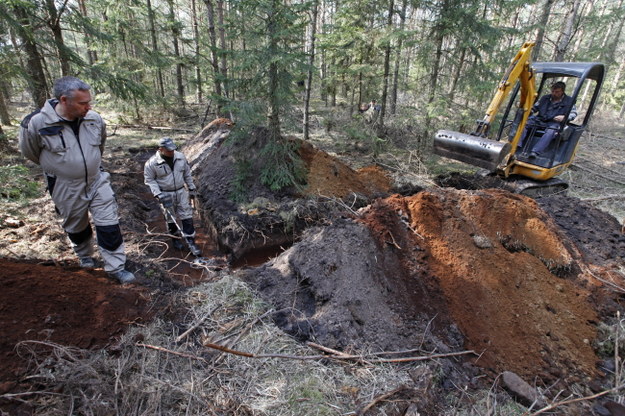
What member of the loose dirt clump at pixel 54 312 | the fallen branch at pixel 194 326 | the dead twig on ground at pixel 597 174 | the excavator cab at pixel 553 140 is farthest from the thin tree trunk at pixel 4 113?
the dead twig on ground at pixel 597 174

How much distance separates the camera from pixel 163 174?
525 cm

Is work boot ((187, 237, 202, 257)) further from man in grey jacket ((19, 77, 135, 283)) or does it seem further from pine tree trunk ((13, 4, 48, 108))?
pine tree trunk ((13, 4, 48, 108))

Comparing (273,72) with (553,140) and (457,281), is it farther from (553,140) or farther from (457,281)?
(553,140)

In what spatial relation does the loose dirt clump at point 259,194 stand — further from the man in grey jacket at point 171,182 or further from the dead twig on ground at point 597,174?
the dead twig on ground at point 597,174

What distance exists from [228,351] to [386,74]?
10273 mm

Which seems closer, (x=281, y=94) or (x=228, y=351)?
(x=228, y=351)

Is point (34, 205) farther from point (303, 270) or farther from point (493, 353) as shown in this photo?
point (493, 353)

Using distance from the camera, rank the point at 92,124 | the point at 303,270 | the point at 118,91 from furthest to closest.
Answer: the point at 118,91 < the point at 303,270 < the point at 92,124

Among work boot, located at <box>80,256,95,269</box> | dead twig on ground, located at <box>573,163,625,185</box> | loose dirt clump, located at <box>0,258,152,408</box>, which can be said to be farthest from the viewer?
dead twig on ground, located at <box>573,163,625,185</box>

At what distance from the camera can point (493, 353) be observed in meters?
3.37

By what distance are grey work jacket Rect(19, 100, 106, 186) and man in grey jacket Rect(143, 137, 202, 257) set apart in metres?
1.69

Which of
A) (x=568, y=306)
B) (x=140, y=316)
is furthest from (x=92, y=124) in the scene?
(x=568, y=306)

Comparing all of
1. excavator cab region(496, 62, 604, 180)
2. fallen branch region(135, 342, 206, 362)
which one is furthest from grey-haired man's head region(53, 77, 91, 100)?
excavator cab region(496, 62, 604, 180)

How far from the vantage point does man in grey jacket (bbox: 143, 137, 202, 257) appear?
17.0 ft
